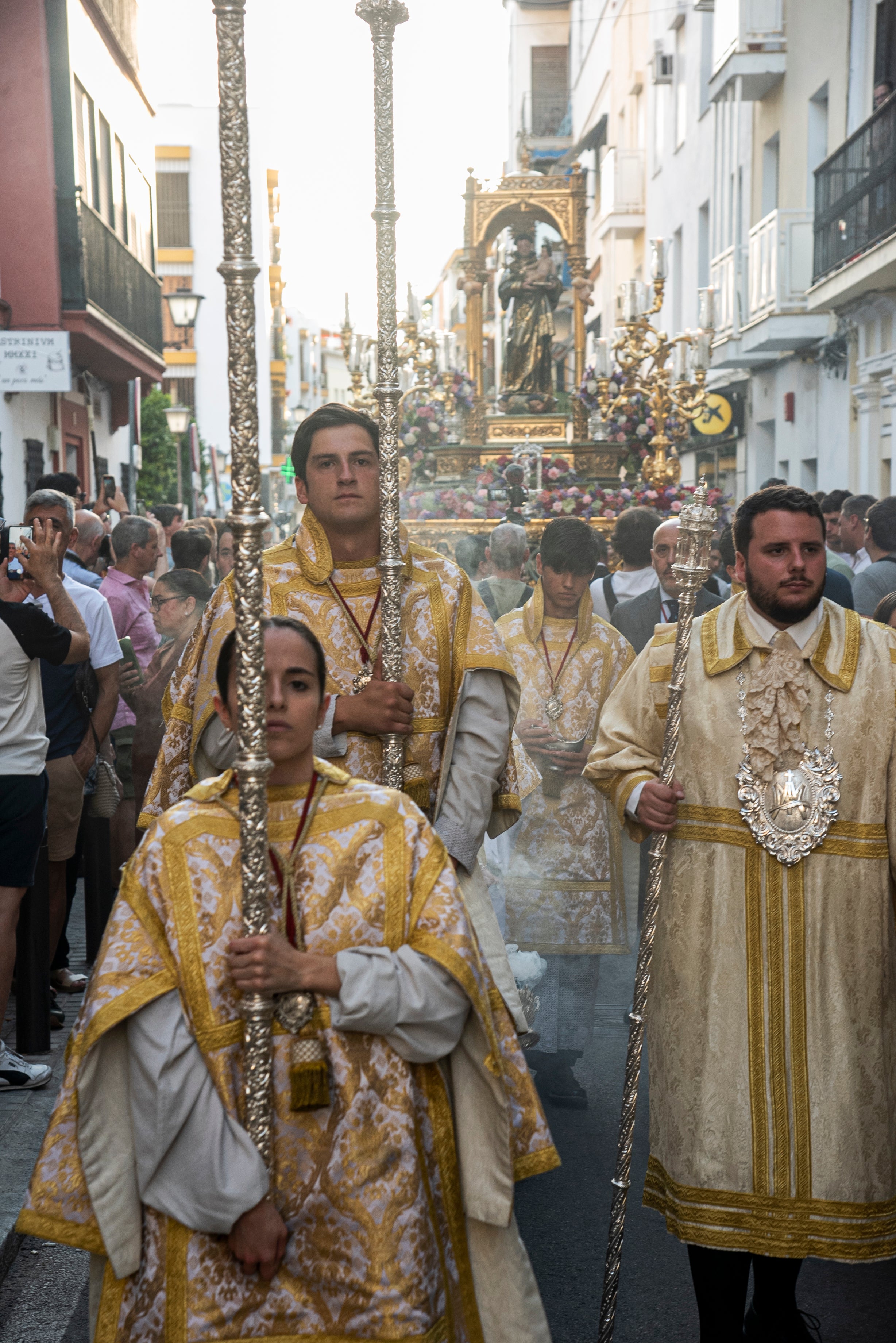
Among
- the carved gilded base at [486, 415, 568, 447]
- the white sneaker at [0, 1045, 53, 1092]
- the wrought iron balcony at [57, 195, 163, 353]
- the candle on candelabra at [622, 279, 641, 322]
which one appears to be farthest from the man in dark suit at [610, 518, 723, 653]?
the wrought iron balcony at [57, 195, 163, 353]

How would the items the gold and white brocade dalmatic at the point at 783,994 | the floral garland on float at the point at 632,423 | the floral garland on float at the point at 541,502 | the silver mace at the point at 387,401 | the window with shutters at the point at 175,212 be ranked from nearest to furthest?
the gold and white brocade dalmatic at the point at 783,994 → the silver mace at the point at 387,401 → the floral garland on float at the point at 541,502 → the floral garland on float at the point at 632,423 → the window with shutters at the point at 175,212

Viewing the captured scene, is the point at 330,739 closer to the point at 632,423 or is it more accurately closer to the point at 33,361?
the point at 33,361

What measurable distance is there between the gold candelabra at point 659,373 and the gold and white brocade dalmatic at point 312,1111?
9.91 m

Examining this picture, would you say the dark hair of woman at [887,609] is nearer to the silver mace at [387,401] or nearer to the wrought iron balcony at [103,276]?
the silver mace at [387,401]

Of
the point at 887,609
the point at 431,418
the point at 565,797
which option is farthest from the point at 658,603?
the point at 431,418

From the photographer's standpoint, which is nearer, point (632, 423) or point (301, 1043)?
point (301, 1043)

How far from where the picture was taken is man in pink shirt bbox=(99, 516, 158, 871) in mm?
7207

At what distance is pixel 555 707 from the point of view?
603 centimetres

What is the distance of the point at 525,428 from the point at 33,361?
5.04m

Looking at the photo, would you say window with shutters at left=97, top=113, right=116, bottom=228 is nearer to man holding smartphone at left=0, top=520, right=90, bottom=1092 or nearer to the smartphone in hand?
the smartphone in hand

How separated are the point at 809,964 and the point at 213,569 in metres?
10.0

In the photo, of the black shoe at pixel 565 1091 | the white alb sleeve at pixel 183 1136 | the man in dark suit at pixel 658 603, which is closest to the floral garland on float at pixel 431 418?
the man in dark suit at pixel 658 603

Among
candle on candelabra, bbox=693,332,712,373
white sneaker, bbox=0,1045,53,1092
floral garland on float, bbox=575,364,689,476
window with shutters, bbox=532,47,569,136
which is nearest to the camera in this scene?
white sneaker, bbox=0,1045,53,1092

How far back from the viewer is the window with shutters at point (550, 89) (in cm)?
4262
